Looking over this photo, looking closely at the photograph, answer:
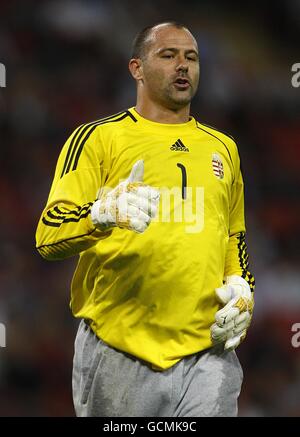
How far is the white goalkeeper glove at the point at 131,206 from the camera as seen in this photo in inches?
96.7

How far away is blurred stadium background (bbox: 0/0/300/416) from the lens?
484cm

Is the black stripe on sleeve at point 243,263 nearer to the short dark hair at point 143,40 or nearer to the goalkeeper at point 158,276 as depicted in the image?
the goalkeeper at point 158,276

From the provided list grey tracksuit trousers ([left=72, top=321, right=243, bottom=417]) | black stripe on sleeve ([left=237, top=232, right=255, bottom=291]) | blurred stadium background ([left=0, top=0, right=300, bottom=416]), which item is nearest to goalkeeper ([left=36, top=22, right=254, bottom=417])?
grey tracksuit trousers ([left=72, top=321, right=243, bottom=417])

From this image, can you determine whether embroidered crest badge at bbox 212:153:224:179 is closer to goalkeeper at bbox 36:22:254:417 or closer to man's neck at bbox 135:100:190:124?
goalkeeper at bbox 36:22:254:417

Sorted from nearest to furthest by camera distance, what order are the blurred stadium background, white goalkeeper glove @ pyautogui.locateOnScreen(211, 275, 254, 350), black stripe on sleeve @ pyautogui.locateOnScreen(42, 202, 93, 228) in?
1. black stripe on sleeve @ pyautogui.locateOnScreen(42, 202, 93, 228)
2. white goalkeeper glove @ pyautogui.locateOnScreen(211, 275, 254, 350)
3. the blurred stadium background

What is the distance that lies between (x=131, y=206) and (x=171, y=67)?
2.28 ft

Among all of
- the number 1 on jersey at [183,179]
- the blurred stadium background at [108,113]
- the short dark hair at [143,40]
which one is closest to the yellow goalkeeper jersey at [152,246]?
the number 1 on jersey at [183,179]

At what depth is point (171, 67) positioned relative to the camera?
2957 mm

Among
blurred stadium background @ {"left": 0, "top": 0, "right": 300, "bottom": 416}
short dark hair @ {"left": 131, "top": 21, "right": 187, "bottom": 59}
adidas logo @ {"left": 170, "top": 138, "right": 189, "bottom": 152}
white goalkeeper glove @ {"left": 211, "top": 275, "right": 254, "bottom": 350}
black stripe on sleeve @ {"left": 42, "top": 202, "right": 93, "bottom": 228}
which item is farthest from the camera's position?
blurred stadium background @ {"left": 0, "top": 0, "right": 300, "bottom": 416}

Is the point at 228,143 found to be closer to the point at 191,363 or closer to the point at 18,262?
the point at 191,363

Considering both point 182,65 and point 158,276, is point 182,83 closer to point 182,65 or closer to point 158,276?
point 182,65

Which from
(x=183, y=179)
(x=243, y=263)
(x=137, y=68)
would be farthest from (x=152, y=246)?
(x=137, y=68)

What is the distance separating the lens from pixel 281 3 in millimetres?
5727

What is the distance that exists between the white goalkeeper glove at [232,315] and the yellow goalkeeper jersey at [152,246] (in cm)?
4
